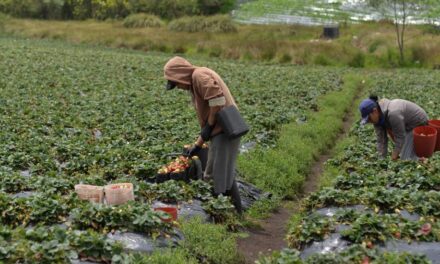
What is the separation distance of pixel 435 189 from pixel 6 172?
5.87 m

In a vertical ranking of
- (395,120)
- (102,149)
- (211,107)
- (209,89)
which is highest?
(209,89)

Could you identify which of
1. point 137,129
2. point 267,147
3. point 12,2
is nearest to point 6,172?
point 137,129

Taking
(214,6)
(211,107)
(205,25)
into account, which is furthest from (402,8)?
(211,107)

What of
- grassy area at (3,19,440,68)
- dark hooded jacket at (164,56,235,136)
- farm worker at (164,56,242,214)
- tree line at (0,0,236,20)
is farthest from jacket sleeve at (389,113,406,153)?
tree line at (0,0,236,20)

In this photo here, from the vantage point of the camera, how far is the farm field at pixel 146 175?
638 cm

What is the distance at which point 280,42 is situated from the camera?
40594 millimetres

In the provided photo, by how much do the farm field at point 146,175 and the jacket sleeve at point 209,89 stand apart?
127 centimetres

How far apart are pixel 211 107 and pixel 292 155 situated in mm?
4927

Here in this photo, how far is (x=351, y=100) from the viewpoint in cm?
2195

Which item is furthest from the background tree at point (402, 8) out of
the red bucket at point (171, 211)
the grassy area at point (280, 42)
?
the red bucket at point (171, 211)

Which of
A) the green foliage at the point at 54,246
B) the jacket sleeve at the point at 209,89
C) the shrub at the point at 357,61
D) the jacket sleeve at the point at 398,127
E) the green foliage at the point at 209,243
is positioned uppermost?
the jacket sleeve at the point at 209,89

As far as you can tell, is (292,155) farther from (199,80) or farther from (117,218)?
(117,218)

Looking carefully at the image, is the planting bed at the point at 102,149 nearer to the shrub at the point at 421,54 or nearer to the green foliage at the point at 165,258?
the green foliage at the point at 165,258

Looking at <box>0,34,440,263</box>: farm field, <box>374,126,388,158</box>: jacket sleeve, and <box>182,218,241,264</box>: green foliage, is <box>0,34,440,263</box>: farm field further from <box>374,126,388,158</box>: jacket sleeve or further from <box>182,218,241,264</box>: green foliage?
<box>374,126,388,158</box>: jacket sleeve
